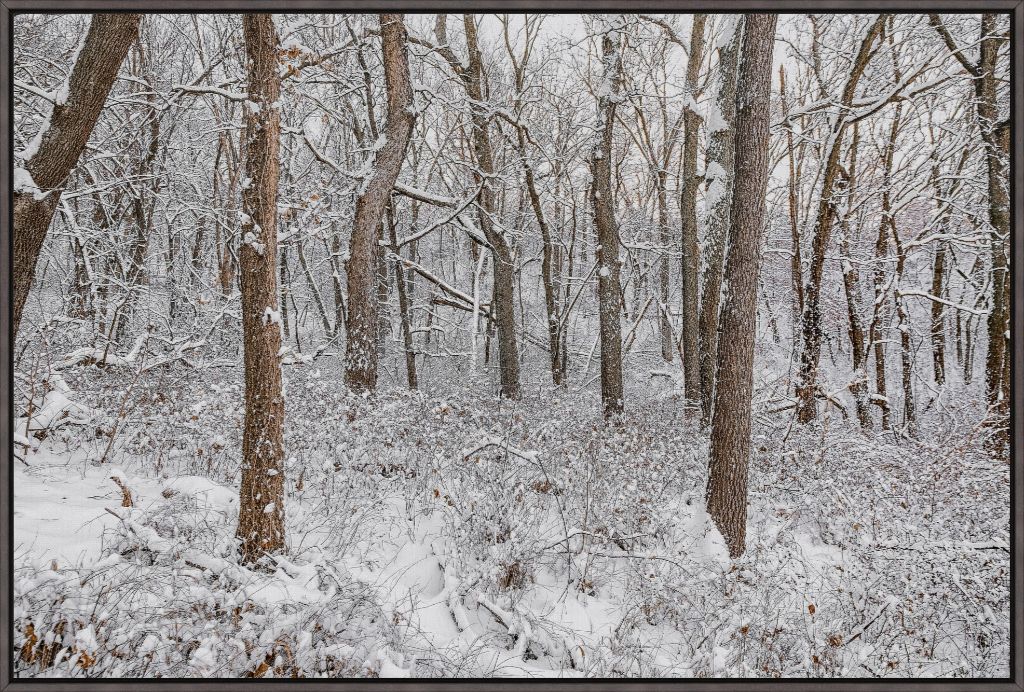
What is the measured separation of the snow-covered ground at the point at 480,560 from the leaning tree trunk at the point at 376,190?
Answer: 66.4 inches

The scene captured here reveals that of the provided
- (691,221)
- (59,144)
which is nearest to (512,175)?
(691,221)

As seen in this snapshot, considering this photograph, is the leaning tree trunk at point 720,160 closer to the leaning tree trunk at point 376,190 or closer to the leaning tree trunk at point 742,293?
the leaning tree trunk at point 742,293

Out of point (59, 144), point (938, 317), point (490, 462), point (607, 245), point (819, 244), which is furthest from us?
point (938, 317)

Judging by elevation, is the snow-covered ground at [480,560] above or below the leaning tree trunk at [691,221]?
below

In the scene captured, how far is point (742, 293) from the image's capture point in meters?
4.94

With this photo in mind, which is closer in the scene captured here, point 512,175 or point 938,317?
point 938,317

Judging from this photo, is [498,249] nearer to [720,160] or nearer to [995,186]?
[720,160]

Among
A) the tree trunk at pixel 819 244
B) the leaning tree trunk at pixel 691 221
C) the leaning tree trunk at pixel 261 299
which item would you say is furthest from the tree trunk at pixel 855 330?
the leaning tree trunk at pixel 261 299

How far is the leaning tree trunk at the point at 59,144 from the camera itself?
14.7 feet

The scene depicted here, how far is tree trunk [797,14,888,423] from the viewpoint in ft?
31.9

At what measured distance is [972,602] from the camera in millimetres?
4188

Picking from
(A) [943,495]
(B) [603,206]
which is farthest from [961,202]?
(A) [943,495]

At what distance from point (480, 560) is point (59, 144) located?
4865 millimetres

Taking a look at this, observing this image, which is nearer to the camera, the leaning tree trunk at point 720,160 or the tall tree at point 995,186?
the leaning tree trunk at point 720,160
